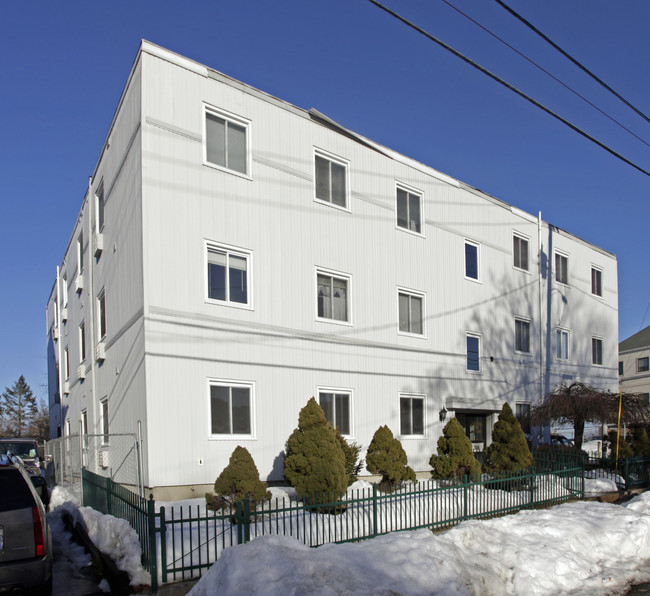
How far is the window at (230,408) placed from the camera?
1459 cm

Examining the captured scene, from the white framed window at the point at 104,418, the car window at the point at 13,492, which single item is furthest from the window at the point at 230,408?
the car window at the point at 13,492

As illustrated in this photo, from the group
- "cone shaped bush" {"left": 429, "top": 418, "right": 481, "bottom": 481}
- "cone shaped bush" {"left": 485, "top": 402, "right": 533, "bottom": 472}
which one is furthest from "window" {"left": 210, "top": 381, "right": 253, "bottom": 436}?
"cone shaped bush" {"left": 485, "top": 402, "right": 533, "bottom": 472}

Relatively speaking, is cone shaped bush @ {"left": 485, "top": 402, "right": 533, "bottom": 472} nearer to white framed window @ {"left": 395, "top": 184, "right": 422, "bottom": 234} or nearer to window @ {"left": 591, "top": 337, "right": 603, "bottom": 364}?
white framed window @ {"left": 395, "top": 184, "right": 422, "bottom": 234}

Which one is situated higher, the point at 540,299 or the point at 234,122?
the point at 234,122

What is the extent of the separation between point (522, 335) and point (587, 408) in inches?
167

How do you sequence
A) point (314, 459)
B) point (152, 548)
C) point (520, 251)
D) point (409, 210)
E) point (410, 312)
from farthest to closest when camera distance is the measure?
point (520, 251)
point (409, 210)
point (410, 312)
point (314, 459)
point (152, 548)

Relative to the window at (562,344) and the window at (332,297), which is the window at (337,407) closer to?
the window at (332,297)

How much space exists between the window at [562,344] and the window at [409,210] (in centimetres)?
975

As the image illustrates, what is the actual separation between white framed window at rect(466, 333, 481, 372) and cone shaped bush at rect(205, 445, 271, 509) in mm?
11372

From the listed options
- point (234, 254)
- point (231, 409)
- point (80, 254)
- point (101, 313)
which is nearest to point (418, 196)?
point (234, 254)

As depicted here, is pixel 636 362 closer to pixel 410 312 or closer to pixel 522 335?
pixel 522 335

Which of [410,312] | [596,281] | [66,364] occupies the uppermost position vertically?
[596,281]

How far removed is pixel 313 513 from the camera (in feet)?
35.8

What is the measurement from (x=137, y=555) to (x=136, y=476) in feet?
19.9
